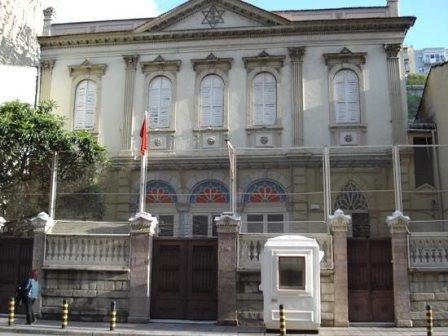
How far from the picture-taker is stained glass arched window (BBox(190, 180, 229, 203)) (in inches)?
954

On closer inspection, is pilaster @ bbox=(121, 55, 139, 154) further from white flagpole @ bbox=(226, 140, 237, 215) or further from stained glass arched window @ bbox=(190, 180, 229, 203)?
white flagpole @ bbox=(226, 140, 237, 215)

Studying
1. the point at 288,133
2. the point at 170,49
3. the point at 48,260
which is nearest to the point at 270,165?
the point at 288,133

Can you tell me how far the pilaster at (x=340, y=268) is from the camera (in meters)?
14.9

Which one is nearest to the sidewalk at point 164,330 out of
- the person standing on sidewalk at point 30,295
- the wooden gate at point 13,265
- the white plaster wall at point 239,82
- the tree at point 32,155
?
the person standing on sidewalk at point 30,295

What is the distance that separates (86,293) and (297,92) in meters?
13.5

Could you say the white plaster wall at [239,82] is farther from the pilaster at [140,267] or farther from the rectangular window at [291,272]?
the rectangular window at [291,272]

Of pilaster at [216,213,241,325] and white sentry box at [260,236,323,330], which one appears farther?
pilaster at [216,213,241,325]

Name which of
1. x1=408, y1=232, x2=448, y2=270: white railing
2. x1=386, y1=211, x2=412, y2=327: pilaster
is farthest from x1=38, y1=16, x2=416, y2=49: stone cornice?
x1=408, y1=232, x2=448, y2=270: white railing

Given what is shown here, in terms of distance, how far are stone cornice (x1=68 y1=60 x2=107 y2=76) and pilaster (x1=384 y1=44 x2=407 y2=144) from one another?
1318 centimetres

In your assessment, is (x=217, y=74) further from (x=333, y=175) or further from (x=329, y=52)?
(x=333, y=175)

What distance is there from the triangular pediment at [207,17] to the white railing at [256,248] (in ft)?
42.8

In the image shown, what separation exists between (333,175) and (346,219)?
8808 mm

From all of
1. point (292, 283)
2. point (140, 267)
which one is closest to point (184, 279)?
point (140, 267)

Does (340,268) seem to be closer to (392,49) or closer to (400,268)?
(400,268)
